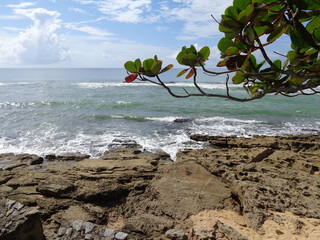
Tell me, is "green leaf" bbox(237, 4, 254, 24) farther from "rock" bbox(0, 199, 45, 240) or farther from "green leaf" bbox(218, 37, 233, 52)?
"rock" bbox(0, 199, 45, 240)

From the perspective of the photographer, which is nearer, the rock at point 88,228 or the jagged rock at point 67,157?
the rock at point 88,228

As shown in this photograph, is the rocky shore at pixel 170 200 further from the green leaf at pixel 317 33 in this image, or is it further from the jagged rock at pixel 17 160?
the green leaf at pixel 317 33

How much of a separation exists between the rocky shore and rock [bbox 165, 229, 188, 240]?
0.01 metres

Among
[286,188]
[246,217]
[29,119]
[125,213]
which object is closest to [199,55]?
[246,217]

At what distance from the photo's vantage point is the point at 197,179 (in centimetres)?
513

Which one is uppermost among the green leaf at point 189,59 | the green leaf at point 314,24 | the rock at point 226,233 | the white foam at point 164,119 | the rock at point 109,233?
the green leaf at point 314,24

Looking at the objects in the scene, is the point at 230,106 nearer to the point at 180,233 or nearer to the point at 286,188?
the point at 286,188

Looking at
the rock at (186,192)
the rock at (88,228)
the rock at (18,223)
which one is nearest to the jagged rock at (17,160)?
the rock at (186,192)

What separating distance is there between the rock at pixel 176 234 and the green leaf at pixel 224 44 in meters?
2.78

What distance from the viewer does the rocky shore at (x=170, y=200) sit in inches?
131

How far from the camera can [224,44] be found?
5.11 feet

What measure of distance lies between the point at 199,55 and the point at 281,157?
5.98m

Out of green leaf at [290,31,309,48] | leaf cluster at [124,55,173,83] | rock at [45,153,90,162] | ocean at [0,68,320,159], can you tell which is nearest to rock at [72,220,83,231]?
leaf cluster at [124,55,173,83]

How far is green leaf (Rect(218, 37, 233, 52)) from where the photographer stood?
60.1 inches
